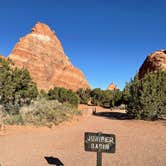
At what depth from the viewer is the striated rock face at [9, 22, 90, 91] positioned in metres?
85.3

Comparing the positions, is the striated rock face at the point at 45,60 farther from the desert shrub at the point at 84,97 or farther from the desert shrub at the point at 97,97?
the desert shrub at the point at 97,97

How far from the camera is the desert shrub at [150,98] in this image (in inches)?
826

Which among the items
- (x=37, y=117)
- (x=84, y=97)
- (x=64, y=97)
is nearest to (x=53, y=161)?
(x=37, y=117)

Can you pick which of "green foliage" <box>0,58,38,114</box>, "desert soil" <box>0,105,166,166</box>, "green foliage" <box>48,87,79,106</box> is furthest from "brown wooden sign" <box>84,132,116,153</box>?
"green foliage" <box>48,87,79,106</box>

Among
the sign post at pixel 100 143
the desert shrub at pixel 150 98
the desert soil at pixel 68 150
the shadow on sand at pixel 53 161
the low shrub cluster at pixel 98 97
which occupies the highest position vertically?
the low shrub cluster at pixel 98 97

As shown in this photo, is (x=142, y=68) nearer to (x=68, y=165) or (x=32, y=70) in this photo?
(x=32, y=70)

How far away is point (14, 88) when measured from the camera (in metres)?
20.7

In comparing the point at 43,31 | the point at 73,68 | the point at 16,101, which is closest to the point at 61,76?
the point at 73,68

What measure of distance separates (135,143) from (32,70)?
251ft

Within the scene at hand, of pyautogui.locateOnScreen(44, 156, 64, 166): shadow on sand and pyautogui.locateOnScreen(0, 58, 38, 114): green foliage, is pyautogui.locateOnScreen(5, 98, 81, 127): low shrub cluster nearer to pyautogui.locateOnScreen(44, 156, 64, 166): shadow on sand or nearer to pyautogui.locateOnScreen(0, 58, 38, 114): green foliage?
pyautogui.locateOnScreen(0, 58, 38, 114): green foliage

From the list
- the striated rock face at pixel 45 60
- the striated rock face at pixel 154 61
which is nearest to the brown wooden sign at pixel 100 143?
the striated rock face at pixel 154 61

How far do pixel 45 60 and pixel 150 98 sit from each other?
7344cm

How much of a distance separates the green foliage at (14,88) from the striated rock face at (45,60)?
59298mm

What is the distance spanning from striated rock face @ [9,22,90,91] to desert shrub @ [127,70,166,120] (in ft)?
199
